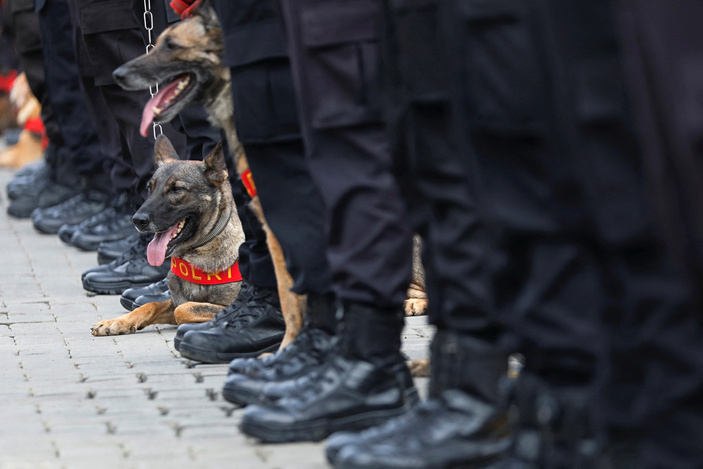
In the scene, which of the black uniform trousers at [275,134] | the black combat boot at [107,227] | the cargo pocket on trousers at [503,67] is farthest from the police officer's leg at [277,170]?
the black combat boot at [107,227]

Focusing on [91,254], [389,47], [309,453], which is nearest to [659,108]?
[389,47]

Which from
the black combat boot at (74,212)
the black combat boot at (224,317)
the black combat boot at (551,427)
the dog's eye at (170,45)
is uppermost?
the dog's eye at (170,45)

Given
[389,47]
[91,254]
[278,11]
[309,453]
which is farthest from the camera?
[91,254]

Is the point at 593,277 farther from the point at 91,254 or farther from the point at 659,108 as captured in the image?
the point at 91,254

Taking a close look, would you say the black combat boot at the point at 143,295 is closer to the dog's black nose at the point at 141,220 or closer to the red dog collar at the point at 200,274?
the red dog collar at the point at 200,274

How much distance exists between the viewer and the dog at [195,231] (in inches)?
187

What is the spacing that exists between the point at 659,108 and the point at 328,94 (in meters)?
1.13

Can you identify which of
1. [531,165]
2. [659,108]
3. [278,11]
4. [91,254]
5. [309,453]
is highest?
[278,11]

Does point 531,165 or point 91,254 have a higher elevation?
point 531,165

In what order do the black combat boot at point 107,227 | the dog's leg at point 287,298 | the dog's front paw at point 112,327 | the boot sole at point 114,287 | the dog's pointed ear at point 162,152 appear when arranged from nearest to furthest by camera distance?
the dog's leg at point 287,298, the dog's front paw at point 112,327, the dog's pointed ear at point 162,152, the boot sole at point 114,287, the black combat boot at point 107,227

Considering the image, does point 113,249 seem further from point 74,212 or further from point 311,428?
point 311,428

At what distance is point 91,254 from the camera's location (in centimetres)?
673

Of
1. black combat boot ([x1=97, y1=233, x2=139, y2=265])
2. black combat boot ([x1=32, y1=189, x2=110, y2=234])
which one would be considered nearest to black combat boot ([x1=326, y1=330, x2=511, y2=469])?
black combat boot ([x1=97, y1=233, x2=139, y2=265])

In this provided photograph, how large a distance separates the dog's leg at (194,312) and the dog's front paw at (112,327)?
0.66ft
